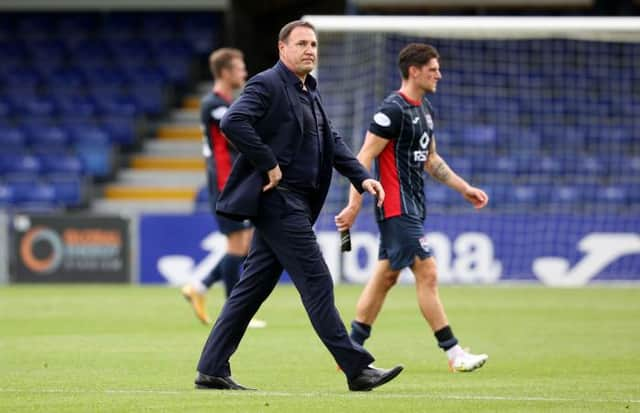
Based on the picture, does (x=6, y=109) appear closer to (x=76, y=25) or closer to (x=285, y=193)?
(x=76, y=25)

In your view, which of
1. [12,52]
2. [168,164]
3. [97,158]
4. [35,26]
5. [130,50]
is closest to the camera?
[97,158]

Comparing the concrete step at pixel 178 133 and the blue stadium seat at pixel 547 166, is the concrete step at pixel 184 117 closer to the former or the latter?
the concrete step at pixel 178 133

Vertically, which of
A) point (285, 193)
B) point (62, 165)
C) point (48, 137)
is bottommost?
point (62, 165)

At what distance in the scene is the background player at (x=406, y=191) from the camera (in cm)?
910

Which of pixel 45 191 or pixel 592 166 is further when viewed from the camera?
pixel 45 191

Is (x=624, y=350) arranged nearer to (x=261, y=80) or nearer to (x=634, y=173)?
(x=261, y=80)

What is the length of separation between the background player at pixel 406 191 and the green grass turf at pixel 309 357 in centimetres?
43

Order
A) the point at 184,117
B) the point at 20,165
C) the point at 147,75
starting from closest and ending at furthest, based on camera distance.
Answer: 1. the point at 20,165
2. the point at 184,117
3. the point at 147,75

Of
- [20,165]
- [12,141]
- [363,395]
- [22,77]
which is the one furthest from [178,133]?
[363,395]

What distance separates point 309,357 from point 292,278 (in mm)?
2424

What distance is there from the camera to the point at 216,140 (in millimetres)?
12461

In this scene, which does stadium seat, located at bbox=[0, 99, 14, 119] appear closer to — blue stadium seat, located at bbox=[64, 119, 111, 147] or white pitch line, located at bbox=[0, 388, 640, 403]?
blue stadium seat, located at bbox=[64, 119, 111, 147]

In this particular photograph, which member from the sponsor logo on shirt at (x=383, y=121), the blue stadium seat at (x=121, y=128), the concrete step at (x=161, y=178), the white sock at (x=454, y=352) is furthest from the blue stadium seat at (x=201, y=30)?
the white sock at (x=454, y=352)

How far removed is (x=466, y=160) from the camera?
2239 centimetres
